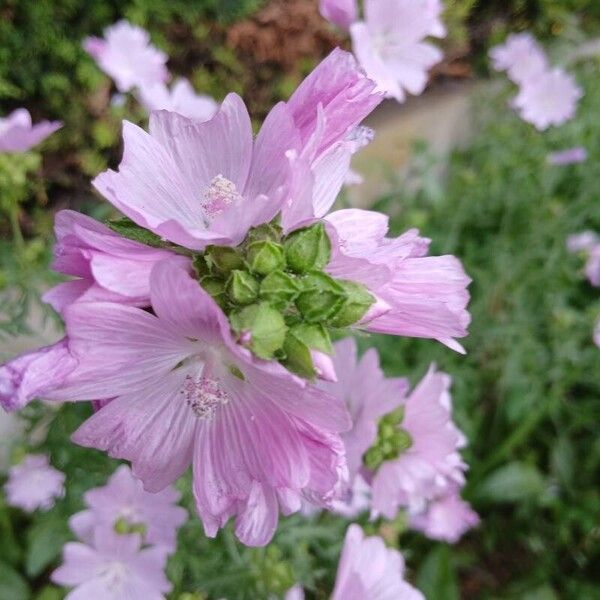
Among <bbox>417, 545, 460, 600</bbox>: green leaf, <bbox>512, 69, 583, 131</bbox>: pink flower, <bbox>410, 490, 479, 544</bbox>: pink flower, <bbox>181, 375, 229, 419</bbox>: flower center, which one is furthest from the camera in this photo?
<bbox>512, 69, 583, 131</bbox>: pink flower

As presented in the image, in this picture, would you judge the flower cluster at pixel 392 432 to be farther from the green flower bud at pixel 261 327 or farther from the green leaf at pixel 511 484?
the green leaf at pixel 511 484

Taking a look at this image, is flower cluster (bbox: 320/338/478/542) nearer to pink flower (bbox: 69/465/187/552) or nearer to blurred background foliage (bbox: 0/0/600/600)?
pink flower (bbox: 69/465/187/552)

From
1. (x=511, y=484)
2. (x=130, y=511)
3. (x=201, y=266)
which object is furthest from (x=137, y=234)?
(x=511, y=484)

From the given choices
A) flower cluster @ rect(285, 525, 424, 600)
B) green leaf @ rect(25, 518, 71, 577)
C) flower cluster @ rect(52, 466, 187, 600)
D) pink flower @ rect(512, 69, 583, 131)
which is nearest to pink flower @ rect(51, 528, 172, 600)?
flower cluster @ rect(52, 466, 187, 600)

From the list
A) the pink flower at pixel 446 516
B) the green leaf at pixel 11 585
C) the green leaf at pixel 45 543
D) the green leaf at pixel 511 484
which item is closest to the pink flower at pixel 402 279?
the pink flower at pixel 446 516

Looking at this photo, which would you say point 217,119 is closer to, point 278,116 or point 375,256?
point 278,116

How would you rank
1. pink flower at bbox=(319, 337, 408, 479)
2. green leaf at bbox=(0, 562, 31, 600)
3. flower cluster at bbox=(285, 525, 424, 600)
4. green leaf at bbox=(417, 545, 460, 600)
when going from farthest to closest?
green leaf at bbox=(417, 545, 460, 600) < green leaf at bbox=(0, 562, 31, 600) < pink flower at bbox=(319, 337, 408, 479) < flower cluster at bbox=(285, 525, 424, 600)
